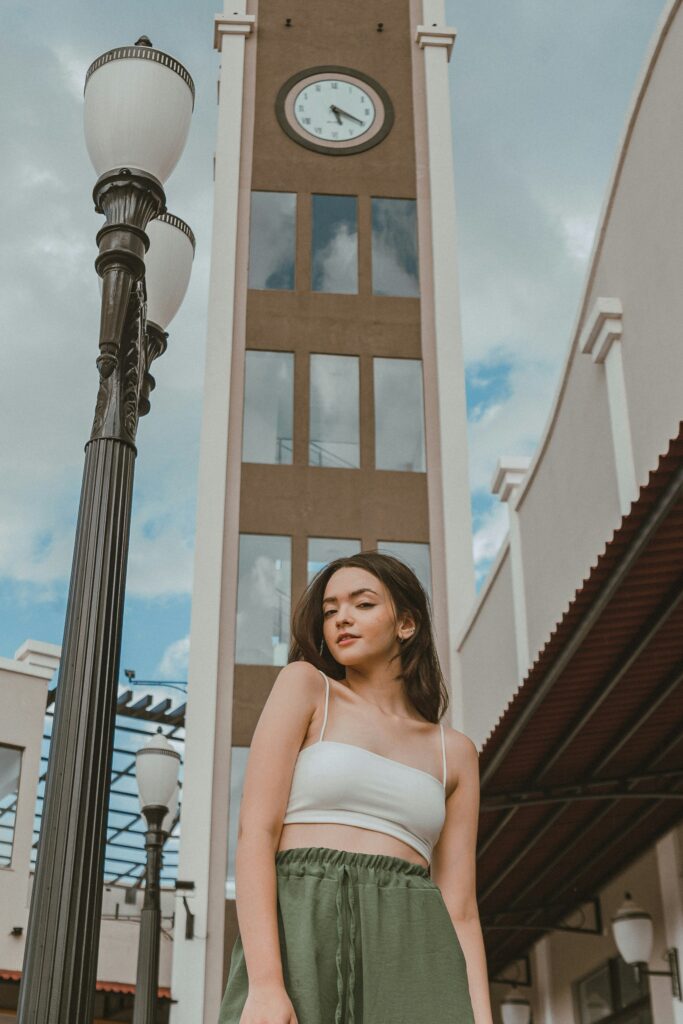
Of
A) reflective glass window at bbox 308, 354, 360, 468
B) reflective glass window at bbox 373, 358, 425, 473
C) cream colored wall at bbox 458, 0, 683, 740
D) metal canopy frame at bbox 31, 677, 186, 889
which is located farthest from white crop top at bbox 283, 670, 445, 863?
metal canopy frame at bbox 31, 677, 186, 889

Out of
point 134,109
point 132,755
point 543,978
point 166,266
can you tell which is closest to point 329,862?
point 134,109

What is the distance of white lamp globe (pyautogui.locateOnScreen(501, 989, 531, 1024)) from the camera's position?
51.5 feet

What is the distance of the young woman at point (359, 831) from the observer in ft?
8.25

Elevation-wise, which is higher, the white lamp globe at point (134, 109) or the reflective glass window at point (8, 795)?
the reflective glass window at point (8, 795)

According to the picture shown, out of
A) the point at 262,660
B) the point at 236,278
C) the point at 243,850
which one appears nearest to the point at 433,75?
the point at 236,278

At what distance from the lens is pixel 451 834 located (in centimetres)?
296

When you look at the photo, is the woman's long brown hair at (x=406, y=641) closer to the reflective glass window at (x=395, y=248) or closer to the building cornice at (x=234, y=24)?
the reflective glass window at (x=395, y=248)

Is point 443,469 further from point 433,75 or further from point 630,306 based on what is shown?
point 630,306

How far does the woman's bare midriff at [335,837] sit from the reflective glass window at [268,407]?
54.8ft

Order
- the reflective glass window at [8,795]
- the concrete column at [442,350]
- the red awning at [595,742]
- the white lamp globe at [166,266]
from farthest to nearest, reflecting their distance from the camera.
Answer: the reflective glass window at [8,795] < the concrete column at [442,350] < the red awning at [595,742] < the white lamp globe at [166,266]

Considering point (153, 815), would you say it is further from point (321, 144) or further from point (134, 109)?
point (321, 144)

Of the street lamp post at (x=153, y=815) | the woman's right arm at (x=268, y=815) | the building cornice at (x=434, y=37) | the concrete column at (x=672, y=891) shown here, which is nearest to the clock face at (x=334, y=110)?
the building cornice at (x=434, y=37)

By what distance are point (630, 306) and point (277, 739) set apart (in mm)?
7247

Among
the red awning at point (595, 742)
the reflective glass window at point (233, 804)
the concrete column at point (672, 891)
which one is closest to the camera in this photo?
the red awning at point (595, 742)
